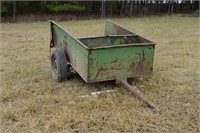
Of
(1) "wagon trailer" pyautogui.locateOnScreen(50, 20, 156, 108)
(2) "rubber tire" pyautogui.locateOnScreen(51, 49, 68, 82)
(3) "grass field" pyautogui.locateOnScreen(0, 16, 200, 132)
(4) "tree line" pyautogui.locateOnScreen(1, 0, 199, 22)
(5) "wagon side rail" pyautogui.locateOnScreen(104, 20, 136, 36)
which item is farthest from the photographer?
(4) "tree line" pyautogui.locateOnScreen(1, 0, 199, 22)

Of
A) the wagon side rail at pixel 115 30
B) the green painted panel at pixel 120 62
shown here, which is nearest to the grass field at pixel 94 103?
the green painted panel at pixel 120 62

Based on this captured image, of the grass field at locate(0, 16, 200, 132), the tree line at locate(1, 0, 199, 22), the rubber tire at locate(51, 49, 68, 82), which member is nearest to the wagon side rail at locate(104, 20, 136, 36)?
the grass field at locate(0, 16, 200, 132)

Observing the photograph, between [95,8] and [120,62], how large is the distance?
43.9 ft

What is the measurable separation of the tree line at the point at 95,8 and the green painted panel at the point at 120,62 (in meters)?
10.9

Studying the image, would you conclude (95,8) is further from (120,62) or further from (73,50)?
(120,62)

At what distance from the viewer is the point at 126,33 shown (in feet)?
14.4

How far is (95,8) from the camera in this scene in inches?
640

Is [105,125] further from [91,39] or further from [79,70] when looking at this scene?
[91,39]

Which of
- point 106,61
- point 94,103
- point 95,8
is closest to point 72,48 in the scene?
point 106,61

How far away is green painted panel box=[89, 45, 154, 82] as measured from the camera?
3232mm

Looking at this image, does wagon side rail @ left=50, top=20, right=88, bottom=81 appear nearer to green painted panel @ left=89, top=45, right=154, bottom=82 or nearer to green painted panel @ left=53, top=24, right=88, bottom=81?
green painted panel @ left=53, top=24, right=88, bottom=81

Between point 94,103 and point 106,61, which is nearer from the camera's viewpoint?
point 94,103

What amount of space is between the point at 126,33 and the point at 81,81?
1199 mm

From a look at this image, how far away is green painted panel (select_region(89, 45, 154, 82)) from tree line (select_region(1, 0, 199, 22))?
1093 centimetres
